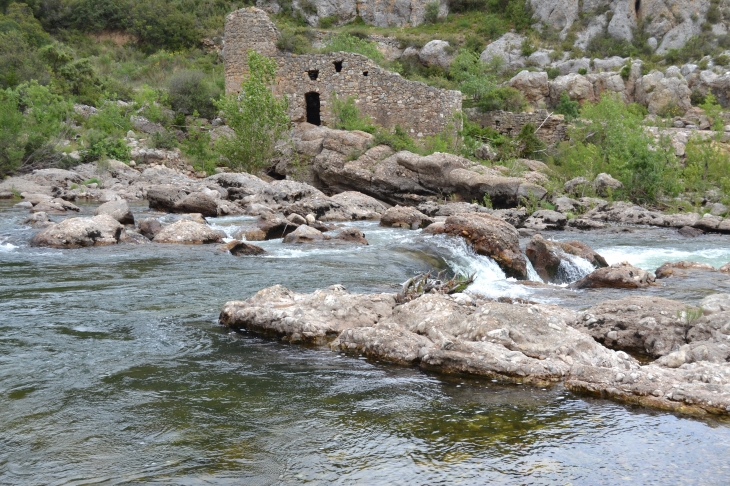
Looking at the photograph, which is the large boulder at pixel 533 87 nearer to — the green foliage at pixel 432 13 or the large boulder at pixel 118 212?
the green foliage at pixel 432 13

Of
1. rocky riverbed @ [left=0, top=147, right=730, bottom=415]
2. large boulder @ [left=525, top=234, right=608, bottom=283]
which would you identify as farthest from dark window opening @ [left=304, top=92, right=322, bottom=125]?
large boulder @ [left=525, top=234, right=608, bottom=283]

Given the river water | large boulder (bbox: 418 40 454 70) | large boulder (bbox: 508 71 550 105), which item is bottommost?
the river water

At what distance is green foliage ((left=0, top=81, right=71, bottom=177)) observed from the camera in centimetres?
1986

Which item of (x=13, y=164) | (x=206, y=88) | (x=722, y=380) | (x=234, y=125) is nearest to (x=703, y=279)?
(x=722, y=380)

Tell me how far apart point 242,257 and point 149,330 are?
4.54 m

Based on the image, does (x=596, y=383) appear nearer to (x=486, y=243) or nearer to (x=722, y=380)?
(x=722, y=380)

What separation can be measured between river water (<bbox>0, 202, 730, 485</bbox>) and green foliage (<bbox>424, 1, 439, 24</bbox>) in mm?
41993

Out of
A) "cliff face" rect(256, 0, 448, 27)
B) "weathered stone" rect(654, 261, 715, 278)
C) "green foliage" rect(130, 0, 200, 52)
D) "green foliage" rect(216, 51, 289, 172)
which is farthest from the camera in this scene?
"cliff face" rect(256, 0, 448, 27)

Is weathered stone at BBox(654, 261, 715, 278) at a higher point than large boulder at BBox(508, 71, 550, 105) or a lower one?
lower

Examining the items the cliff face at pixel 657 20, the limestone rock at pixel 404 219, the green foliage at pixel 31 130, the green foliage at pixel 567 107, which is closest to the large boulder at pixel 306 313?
the limestone rock at pixel 404 219

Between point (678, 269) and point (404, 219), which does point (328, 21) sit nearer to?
point (404, 219)

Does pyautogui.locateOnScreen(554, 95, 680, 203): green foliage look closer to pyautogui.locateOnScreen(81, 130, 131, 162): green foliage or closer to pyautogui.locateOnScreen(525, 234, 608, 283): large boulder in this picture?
pyautogui.locateOnScreen(525, 234, 608, 283): large boulder

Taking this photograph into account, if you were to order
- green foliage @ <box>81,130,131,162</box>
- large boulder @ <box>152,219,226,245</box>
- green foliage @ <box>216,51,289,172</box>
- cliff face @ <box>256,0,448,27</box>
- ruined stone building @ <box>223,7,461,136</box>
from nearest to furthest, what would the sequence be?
large boulder @ <box>152,219,226,245</box> < green foliage @ <box>216,51,289,172</box> < green foliage @ <box>81,130,131,162</box> < ruined stone building @ <box>223,7,461,136</box> < cliff face @ <box>256,0,448,27</box>

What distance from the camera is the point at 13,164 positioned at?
20.1 meters
